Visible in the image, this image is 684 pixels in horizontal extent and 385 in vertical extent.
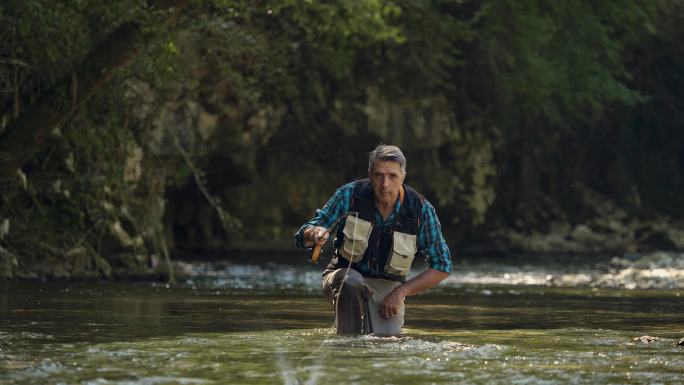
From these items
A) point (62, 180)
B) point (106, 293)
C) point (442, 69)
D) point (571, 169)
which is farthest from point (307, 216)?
point (106, 293)

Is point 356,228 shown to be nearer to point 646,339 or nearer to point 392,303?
point 392,303

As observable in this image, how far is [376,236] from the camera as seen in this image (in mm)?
9586

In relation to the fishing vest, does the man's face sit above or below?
above

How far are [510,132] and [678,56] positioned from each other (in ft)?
16.4

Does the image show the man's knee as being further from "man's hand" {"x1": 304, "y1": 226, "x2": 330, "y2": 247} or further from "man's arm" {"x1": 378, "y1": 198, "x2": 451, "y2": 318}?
"man's hand" {"x1": 304, "y1": 226, "x2": 330, "y2": 247}

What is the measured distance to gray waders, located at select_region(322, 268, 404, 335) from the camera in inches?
375

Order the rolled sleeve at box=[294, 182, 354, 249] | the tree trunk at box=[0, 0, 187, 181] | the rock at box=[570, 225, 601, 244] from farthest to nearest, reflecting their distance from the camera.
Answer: the rock at box=[570, 225, 601, 244] → the tree trunk at box=[0, 0, 187, 181] → the rolled sleeve at box=[294, 182, 354, 249]

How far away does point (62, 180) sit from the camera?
722 inches

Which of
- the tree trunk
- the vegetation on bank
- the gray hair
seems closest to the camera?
the gray hair

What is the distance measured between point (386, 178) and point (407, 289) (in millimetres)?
749

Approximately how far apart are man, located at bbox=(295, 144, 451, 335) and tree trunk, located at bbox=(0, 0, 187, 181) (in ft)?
23.2

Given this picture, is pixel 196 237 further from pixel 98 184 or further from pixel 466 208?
pixel 98 184

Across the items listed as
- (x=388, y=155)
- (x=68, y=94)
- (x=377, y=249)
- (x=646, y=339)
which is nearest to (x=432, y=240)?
(x=377, y=249)

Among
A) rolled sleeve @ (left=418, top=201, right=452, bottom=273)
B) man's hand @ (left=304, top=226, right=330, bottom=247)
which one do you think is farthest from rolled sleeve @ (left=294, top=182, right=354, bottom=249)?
rolled sleeve @ (left=418, top=201, right=452, bottom=273)
